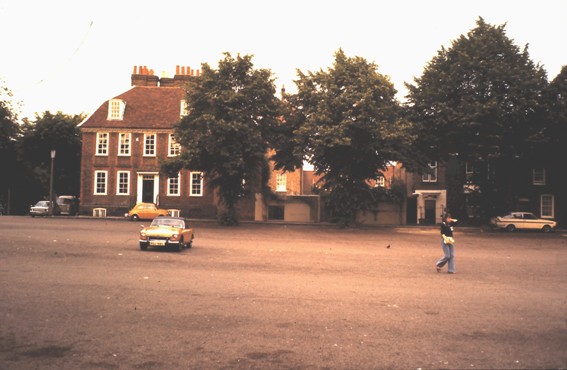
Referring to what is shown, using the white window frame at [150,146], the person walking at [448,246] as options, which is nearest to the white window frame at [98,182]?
the white window frame at [150,146]

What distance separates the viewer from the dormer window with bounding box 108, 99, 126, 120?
49.9 meters

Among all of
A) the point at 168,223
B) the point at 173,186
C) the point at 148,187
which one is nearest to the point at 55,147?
the point at 148,187

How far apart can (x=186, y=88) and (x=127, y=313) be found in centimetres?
2990

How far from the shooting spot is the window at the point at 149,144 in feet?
162

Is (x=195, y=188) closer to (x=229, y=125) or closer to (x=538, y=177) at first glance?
(x=229, y=125)

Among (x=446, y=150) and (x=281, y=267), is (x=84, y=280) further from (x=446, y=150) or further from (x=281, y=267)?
(x=446, y=150)

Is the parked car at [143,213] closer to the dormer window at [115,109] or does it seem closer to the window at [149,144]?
the window at [149,144]

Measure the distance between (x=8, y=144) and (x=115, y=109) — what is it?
52.4ft

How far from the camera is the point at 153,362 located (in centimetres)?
649

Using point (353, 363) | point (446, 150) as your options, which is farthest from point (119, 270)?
point (446, 150)

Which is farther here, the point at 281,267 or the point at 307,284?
the point at 281,267

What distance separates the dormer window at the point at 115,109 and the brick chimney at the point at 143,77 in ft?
18.8

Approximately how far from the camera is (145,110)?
50.9m

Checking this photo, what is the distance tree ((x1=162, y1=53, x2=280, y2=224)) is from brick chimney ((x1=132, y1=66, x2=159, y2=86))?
19772mm
